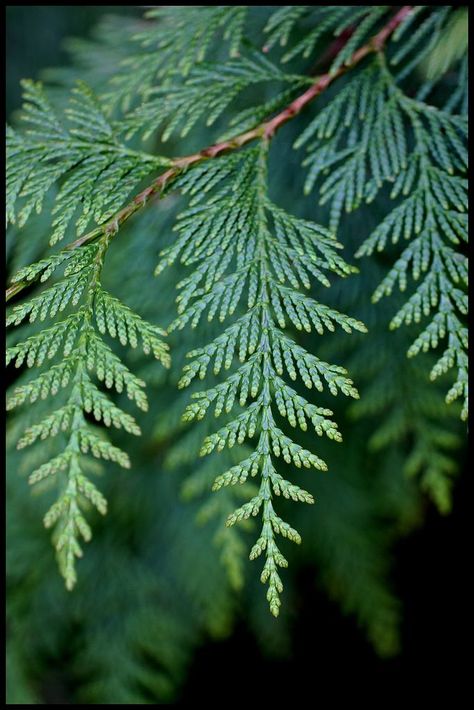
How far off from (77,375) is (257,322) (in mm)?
304

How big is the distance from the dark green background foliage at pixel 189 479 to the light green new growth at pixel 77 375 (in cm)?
58

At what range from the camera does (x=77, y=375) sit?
3.11ft

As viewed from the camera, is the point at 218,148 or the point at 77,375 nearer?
the point at 77,375

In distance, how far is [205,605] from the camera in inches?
90.7

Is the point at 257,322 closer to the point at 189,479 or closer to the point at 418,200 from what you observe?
the point at 418,200

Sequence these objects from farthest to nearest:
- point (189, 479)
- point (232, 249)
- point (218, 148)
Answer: point (189, 479), point (218, 148), point (232, 249)

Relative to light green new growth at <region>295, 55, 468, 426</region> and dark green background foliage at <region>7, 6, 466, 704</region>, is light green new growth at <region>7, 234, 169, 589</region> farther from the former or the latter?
dark green background foliage at <region>7, 6, 466, 704</region>

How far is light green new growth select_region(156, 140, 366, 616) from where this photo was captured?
2.92 ft

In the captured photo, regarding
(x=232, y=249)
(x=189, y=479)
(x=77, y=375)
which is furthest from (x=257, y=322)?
(x=189, y=479)

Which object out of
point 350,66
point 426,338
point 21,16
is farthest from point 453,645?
point 21,16

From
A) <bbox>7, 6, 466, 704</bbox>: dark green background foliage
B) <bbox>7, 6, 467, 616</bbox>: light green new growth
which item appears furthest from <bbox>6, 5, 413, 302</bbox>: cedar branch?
<bbox>7, 6, 466, 704</bbox>: dark green background foliage

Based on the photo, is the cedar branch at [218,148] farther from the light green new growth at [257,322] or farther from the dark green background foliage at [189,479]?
the dark green background foliage at [189,479]

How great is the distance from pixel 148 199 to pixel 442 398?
110cm

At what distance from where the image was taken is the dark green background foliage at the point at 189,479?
1727 mm
